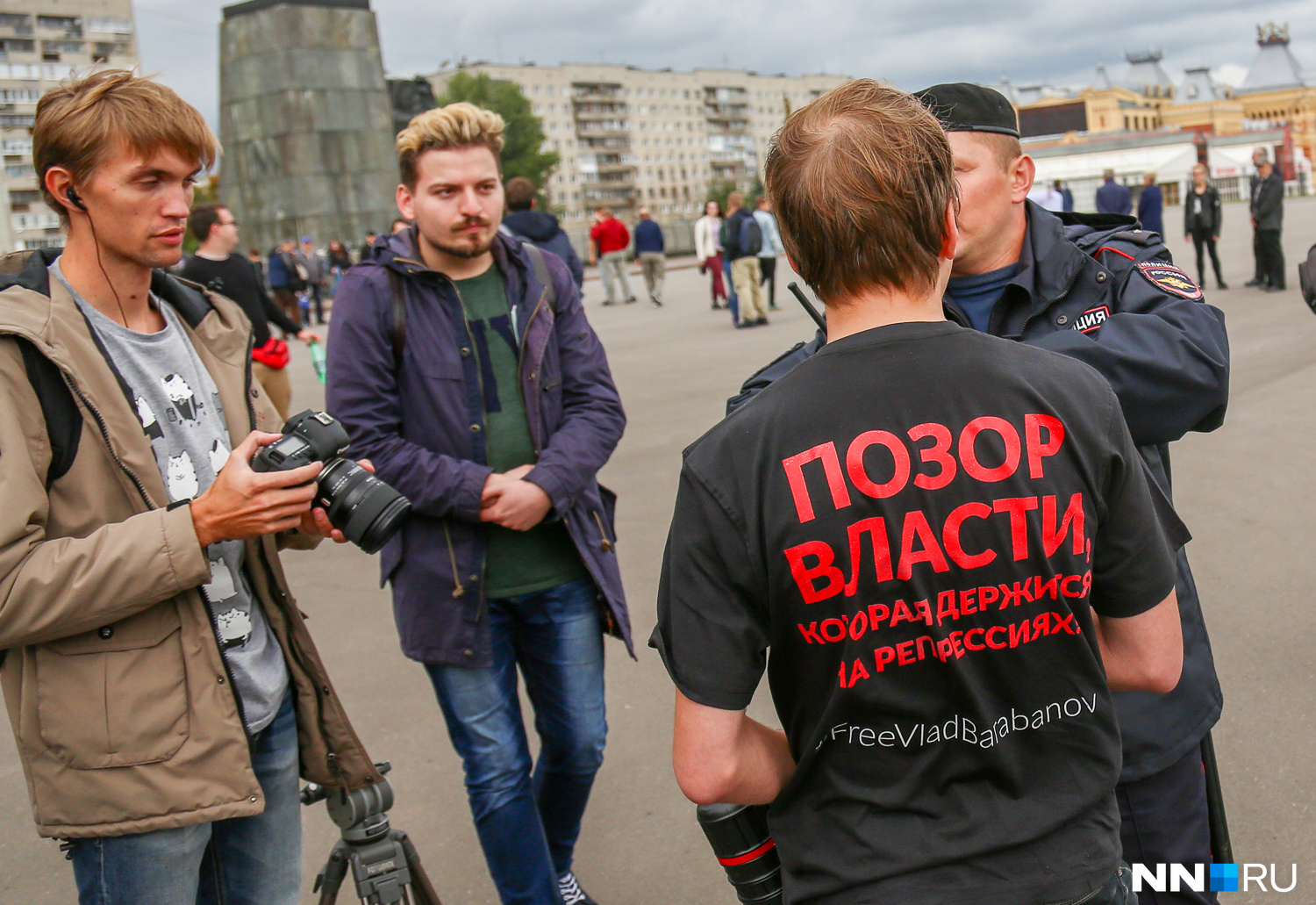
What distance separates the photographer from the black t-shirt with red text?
4.64 ft

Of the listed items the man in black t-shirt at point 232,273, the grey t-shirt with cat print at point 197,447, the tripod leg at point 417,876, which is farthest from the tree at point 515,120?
the tripod leg at point 417,876

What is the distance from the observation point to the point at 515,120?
78500mm

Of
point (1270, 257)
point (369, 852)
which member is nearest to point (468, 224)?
point (369, 852)

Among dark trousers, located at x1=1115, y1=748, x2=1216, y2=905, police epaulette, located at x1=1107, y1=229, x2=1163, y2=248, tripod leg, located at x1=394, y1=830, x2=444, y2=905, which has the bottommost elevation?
tripod leg, located at x1=394, y1=830, x2=444, y2=905

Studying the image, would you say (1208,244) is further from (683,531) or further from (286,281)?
(683,531)

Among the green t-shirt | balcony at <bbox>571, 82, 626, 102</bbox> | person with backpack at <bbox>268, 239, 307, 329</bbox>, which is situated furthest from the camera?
balcony at <bbox>571, 82, 626, 102</bbox>

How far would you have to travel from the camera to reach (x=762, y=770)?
158 cm

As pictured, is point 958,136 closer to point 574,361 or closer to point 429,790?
point 574,361

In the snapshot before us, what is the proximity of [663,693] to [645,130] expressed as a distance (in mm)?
140014

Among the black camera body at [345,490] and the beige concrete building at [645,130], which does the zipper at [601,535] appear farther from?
the beige concrete building at [645,130]

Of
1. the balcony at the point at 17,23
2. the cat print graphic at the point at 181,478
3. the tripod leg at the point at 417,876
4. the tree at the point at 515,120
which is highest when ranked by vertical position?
the balcony at the point at 17,23

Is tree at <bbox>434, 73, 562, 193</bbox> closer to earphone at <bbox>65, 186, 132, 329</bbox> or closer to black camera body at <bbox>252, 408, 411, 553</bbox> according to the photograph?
earphone at <bbox>65, 186, 132, 329</bbox>

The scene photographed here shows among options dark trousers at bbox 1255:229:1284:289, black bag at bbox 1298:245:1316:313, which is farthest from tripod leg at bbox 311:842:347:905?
dark trousers at bbox 1255:229:1284:289

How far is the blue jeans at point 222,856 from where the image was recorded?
83.4 inches
